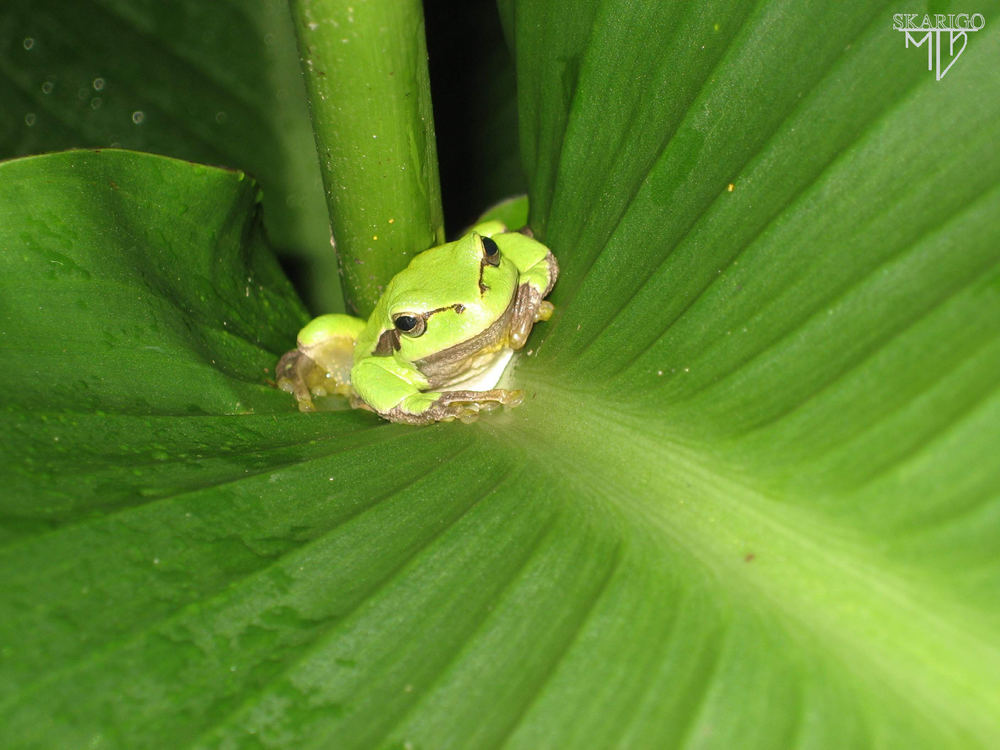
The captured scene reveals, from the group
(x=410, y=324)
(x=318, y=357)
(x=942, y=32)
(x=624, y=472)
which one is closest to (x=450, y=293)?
(x=410, y=324)

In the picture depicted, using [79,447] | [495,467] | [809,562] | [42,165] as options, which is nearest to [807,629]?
[809,562]

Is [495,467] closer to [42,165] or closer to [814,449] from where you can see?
[814,449]

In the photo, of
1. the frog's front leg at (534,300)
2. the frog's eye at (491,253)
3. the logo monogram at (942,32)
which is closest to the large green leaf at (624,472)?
the logo monogram at (942,32)

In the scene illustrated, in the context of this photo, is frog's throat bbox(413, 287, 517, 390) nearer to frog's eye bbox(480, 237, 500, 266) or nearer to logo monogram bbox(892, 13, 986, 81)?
frog's eye bbox(480, 237, 500, 266)

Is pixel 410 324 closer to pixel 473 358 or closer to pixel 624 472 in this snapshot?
pixel 473 358

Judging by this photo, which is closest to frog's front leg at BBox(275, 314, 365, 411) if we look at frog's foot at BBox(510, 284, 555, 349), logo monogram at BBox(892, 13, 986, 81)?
frog's foot at BBox(510, 284, 555, 349)
